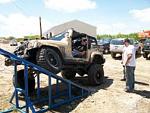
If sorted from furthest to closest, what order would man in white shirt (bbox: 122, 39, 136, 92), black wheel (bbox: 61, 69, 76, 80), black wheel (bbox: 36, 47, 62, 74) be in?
black wheel (bbox: 61, 69, 76, 80)
man in white shirt (bbox: 122, 39, 136, 92)
black wheel (bbox: 36, 47, 62, 74)

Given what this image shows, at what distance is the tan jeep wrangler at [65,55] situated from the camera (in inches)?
364

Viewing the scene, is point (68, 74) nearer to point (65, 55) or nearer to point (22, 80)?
point (65, 55)

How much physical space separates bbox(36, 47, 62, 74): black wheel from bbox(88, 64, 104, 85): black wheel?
222cm

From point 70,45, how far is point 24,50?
181 cm

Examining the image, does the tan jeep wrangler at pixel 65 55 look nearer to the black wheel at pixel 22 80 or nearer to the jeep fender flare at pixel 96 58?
the jeep fender flare at pixel 96 58

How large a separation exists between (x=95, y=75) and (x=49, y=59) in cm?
295

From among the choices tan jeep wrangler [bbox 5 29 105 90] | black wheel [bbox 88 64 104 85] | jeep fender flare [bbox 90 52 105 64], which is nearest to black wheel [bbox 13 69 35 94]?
tan jeep wrangler [bbox 5 29 105 90]

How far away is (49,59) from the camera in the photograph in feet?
30.7

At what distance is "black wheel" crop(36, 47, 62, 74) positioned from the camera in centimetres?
914

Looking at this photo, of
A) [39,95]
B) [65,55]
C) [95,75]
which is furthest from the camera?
[95,75]

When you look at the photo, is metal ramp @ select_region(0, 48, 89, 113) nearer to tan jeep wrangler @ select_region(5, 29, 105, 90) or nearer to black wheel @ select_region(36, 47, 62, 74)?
black wheel @ select_region(36, 47, 62, 74)

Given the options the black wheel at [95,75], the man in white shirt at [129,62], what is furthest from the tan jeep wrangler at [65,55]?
the man in white shirt at [129,62]

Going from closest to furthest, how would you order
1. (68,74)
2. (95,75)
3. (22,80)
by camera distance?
(22,80) < (95,75) < (68,74)

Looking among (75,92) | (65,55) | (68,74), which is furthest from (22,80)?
(68,74)
